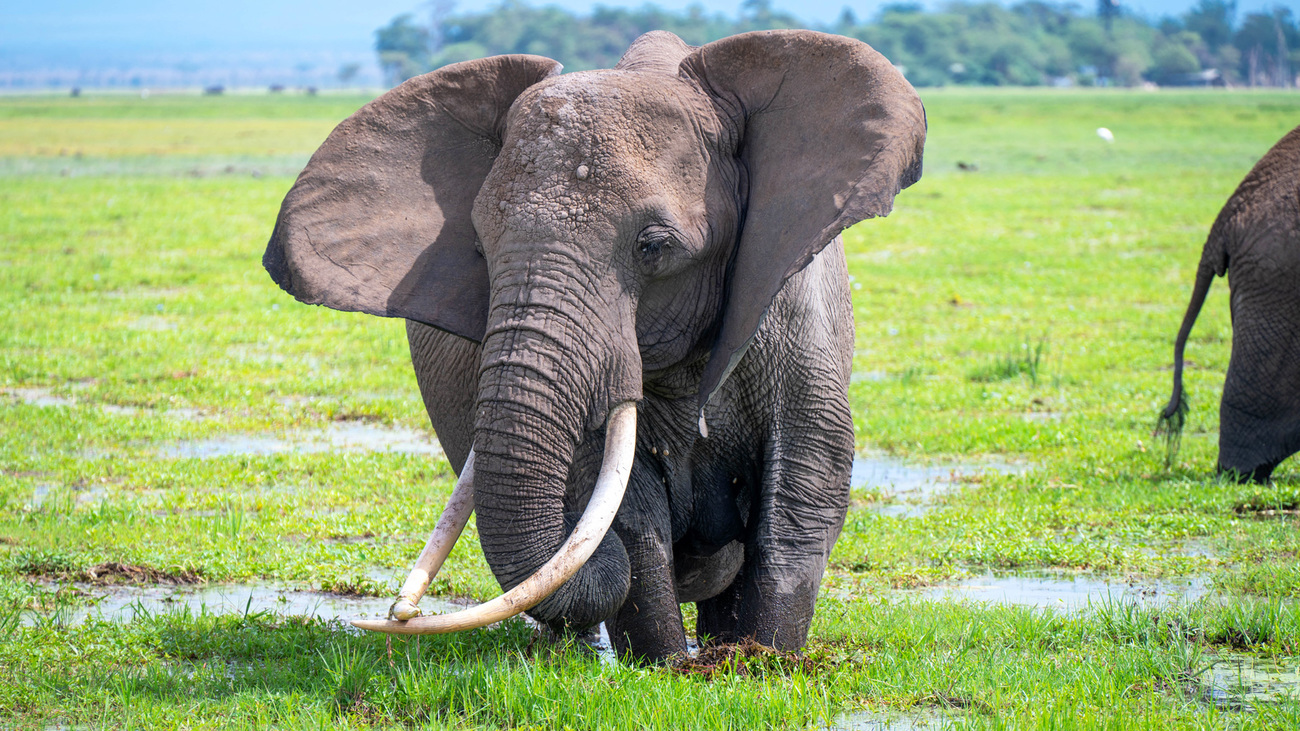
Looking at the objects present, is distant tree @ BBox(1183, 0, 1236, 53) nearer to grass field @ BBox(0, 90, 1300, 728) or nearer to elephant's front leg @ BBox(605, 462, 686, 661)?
grass field @ BBox(0, 90, 1300, 728)

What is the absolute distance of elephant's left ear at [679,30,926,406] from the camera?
12.9 ft

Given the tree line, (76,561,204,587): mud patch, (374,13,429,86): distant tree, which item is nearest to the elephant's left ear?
(76,561,204,587): mud patch

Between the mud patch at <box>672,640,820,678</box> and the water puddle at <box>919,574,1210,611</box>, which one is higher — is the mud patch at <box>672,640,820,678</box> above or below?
above

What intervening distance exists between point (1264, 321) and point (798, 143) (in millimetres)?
4603

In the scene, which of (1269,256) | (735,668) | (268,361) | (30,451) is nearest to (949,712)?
(735,668)

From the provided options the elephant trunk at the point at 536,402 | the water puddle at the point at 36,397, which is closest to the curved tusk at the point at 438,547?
the elephant trunk at the point at 536,402

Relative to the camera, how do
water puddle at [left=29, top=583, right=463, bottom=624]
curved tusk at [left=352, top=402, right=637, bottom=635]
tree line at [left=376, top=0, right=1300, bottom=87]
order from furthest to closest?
tree line at [left=376, top=0, right=1300, bottom=87], water puddle at [left=29, top=583, right=463, bottom=624], curved tusk at [left=352, top=402, right=637, bottom=635]

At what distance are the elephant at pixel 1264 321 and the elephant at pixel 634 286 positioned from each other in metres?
3.75

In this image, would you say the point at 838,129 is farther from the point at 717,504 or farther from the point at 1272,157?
the point at 1272,157

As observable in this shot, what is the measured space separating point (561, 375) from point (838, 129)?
1.11 metres

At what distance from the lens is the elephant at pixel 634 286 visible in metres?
3.84

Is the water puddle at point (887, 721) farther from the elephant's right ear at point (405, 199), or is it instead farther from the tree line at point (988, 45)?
the tree line at point (988, 45)

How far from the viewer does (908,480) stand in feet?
26.4

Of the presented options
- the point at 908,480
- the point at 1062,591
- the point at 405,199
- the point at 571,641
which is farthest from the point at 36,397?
the point at 1062,591
